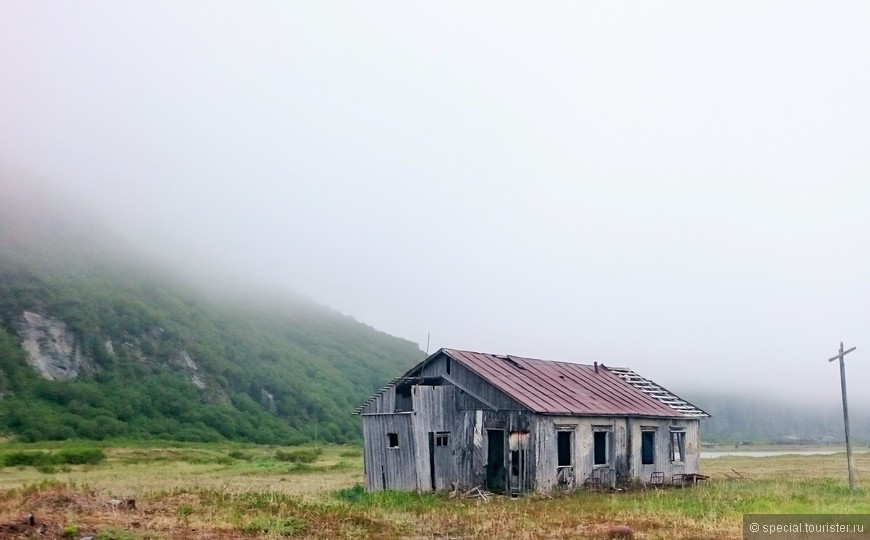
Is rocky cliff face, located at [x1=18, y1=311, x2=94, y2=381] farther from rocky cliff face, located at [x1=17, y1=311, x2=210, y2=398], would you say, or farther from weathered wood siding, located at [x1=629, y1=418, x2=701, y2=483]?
weathered wood siding, located at [x1=629, y1=418, x2=701, y2=483]

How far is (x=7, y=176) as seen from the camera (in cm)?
18175

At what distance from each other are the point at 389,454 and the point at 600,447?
8.04m

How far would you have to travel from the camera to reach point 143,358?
105 meters

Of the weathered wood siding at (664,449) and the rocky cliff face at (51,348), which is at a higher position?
the rocky cliff face at (51,348)

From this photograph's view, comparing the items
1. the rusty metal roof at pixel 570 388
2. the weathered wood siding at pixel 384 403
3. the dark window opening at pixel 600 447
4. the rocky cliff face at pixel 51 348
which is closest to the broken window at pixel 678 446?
the rusty metal roof at pixel 570 388

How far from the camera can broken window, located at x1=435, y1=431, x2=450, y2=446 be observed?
3063 centimetres

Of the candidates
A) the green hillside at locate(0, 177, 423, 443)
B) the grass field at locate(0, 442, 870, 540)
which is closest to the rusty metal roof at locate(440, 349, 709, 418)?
the grass field at locate(0, 442, 870, 540)

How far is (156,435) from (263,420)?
71.3 feet

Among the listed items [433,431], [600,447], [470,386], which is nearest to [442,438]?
[433,431]

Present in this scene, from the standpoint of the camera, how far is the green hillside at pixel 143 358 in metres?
88.4

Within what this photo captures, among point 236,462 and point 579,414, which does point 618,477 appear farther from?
point 236,462

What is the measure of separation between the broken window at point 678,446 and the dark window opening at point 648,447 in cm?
153

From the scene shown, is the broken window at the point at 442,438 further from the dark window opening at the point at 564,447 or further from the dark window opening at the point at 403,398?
the dark window opening at the point at 564,447

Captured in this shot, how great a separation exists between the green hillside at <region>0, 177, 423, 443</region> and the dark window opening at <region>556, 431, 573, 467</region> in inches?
2361
